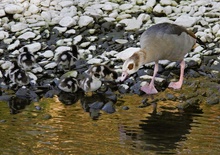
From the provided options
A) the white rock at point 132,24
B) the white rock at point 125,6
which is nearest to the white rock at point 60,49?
the white rock at point 132,24

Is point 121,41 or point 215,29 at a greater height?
point 215,29

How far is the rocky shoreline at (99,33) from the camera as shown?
9.91m

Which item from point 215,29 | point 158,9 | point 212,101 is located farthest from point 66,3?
point 212,101

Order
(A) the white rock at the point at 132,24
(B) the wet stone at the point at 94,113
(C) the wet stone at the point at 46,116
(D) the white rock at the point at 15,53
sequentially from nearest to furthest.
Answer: (C) the wet stone at the point at 46,116 < (B) the wet stone at the point at 94,113 < (D) the white rock at the point at 15,53 < (A) the white rock at the point at 132,24

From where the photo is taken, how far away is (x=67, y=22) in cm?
1165

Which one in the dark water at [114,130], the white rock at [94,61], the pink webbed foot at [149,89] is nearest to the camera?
the dark water at [114,130]

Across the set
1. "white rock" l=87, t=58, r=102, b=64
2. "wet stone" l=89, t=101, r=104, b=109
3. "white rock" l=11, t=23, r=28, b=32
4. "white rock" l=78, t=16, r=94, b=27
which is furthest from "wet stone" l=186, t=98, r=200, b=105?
"white rock" l=11, t=23, r=28, b=32

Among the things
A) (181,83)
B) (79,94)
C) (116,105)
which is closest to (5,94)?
(79,94)

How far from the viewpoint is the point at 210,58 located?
10.3 metres

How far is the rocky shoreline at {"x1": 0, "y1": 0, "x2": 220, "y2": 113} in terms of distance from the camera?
991 cm

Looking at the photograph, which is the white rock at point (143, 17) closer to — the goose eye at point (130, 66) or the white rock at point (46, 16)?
the white rock at point (46, 16)

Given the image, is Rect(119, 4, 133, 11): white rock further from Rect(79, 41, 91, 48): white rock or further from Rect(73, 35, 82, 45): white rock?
Rect(79, 41, 91, 48): white rock

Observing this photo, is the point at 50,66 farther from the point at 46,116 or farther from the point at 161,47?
the point at 46,116

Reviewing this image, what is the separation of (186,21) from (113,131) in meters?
4.41
